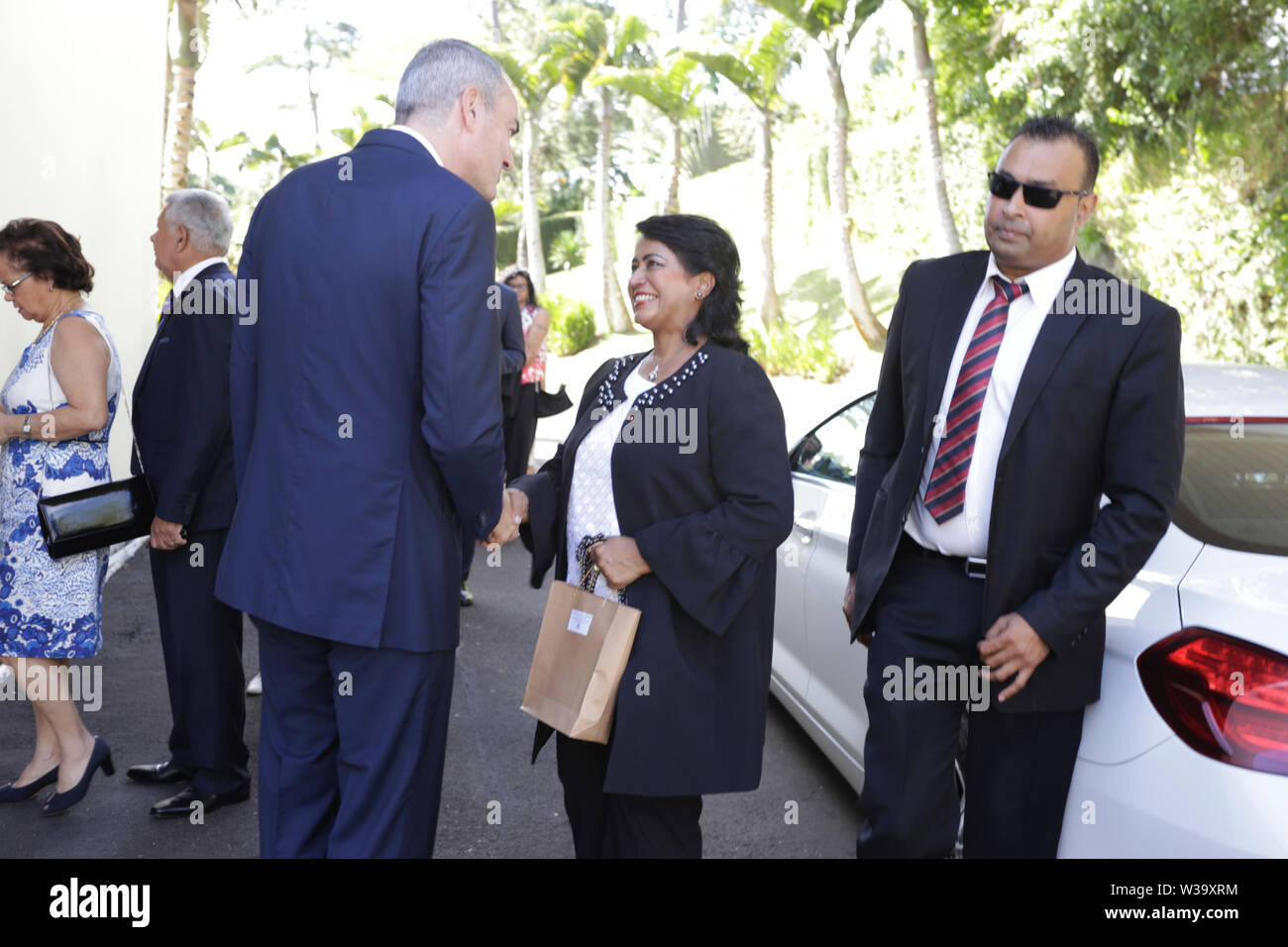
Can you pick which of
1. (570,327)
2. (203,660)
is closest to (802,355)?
(570,327)

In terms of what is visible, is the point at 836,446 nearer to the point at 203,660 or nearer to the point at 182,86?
the point at 203,660

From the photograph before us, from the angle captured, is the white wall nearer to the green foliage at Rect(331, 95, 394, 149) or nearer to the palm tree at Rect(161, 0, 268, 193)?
the palm tree at Rect(161, 0, 268, 193)

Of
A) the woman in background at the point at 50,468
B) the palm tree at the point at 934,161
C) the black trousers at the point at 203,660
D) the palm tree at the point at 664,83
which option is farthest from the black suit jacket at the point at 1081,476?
Answer: the palm tree at the point at 664,83

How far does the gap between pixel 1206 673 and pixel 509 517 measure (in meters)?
1.58

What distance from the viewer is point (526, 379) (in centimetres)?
884

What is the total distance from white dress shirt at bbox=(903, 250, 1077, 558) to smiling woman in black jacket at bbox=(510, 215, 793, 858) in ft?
1.38

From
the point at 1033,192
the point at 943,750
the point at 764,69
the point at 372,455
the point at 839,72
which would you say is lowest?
the point at 943,750

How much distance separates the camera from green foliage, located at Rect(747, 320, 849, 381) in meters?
21.5

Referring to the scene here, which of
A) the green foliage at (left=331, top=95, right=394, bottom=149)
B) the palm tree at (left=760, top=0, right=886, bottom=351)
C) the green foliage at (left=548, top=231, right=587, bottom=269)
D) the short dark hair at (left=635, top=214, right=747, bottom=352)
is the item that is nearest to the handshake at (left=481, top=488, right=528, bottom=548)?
the short dark hair at (left=635, top=214, right=747, bottom=352)

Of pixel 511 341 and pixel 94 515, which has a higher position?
pixel 511 341

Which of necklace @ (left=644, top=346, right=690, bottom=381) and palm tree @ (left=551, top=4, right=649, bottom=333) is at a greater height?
palm tree @ (left=551, top=4, right=649, bottom=333)

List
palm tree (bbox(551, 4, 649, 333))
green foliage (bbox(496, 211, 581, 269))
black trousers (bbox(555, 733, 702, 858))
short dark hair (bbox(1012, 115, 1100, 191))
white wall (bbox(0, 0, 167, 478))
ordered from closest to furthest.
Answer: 1. short dark hair (bbox(1012, 115, 1100, 191))
2. black trousers (bbox(555, 733, 702, 858))
3. white wall (bbox(0, 0, 167, 478))
4. palm tree (bbox(551, 4, 649, 333))
5. green foliage (bbox(496, 211, 581, 269))

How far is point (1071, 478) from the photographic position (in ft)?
8.75

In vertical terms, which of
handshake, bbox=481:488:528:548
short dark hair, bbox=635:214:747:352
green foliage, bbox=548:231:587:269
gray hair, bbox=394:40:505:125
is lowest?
handshake, bbox=481:488:528:548
